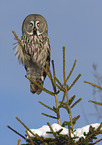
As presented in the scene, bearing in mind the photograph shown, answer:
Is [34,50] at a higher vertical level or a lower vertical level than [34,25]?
lower

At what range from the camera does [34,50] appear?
23.4ft

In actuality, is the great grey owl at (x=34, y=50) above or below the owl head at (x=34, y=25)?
below

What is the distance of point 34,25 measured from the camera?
24.9 ft

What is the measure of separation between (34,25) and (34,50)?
92 centimetres

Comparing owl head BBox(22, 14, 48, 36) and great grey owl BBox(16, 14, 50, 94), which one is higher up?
owl head BBox(22, 14, 48, 36)

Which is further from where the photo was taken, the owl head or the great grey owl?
the owl head

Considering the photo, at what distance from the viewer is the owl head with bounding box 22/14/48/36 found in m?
7.41

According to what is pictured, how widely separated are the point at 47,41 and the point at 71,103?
453 centimetres

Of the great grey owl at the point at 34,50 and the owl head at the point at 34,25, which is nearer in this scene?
the great grey owl at the point at 34,50

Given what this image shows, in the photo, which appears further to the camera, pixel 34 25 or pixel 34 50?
pixel 34 25

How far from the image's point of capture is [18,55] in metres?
7.28

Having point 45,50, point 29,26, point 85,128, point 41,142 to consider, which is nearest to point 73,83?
point 85,128

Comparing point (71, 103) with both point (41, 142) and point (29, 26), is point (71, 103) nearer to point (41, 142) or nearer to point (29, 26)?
point (41, 142)

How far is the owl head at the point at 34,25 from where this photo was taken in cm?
741
